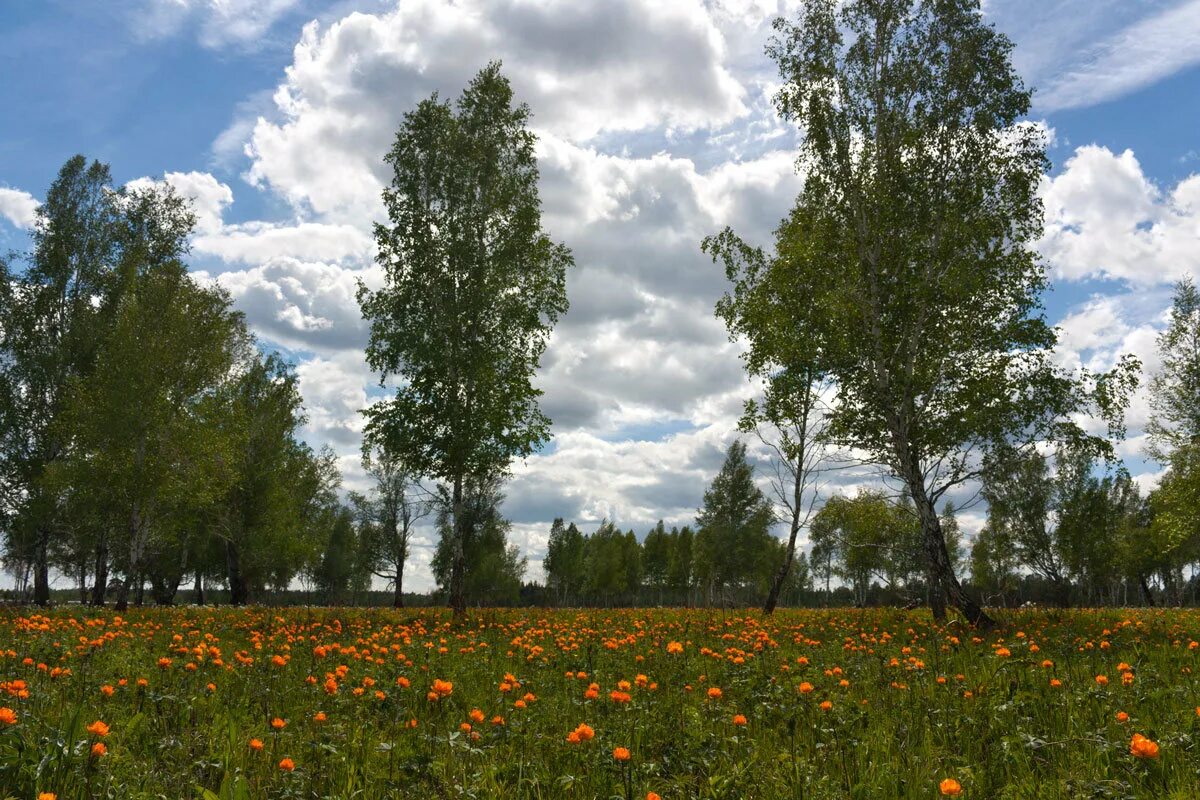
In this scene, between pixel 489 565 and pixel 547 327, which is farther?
pixel 489 565

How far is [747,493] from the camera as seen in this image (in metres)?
54.6

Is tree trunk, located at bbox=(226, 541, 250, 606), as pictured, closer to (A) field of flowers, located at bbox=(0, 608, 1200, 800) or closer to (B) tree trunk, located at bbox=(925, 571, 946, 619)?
(A) field of flowers, located at bbox=(0, 608, 1200, 800)

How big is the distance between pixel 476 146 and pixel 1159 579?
89776mm

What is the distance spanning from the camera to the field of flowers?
12.2 ft

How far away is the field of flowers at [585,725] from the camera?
12.2 feet

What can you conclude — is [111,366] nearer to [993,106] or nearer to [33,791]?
[33,791]

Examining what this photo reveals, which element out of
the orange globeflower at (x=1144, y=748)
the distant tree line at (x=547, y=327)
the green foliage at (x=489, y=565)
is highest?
the distant tree line at (x=547, y=327)

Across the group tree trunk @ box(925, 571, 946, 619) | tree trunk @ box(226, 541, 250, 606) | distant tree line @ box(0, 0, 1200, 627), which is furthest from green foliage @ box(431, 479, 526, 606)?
tree trunk @ box(925, 571, 946, 619)

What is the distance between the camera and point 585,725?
427cm

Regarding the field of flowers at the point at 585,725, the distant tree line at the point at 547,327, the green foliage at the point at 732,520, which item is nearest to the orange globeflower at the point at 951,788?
the field of flowers at the point at 585,725

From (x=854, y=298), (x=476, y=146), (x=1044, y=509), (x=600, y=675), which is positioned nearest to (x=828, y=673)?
(x=600, y=675)

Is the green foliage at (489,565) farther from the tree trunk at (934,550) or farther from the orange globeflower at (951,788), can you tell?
the orange globeflower at (951,788)

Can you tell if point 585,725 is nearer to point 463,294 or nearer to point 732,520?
point 463,294

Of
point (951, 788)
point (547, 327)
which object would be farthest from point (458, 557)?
point (951, 788)
